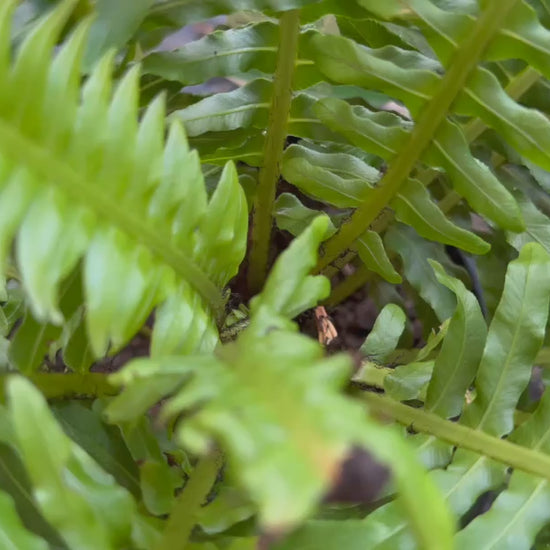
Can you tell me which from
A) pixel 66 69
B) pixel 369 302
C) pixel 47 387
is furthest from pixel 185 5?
pixel 369 302

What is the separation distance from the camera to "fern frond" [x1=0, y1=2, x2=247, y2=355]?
33 centimetres

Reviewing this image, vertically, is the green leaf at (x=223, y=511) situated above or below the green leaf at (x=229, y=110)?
below

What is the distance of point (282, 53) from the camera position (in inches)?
22.3

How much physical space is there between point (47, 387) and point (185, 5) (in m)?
0.32

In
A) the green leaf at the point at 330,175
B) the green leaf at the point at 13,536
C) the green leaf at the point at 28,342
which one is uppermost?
the green leaf at the point at 330,175

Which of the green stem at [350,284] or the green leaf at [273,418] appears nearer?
the green leaf at [273,418]

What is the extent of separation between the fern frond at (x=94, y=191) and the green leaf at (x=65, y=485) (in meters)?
0.05

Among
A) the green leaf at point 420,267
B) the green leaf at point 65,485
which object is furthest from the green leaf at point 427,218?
the green leaf at point 65,485

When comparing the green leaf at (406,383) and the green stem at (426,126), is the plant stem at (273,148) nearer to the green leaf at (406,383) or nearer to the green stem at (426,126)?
the green stem at (426,126)

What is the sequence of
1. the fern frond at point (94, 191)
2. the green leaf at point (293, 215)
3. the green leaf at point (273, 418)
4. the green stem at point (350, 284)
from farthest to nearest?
the green stem at point (350, 284)
the green leaf at point (293, 215)
the fern frond at point (94, 191)
the green leaf at point (273, 418)

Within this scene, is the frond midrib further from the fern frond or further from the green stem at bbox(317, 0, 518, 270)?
the green stem at bbox(317, 0, 518, 270)

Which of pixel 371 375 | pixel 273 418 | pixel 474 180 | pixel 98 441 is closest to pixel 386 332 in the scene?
pixel 371 375

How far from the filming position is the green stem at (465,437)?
0.47m

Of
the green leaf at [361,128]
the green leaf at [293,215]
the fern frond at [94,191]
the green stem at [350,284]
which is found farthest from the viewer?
the green stem at [350,284]
